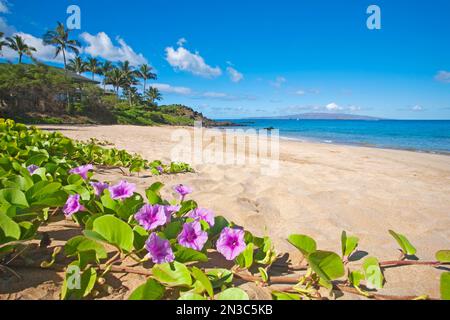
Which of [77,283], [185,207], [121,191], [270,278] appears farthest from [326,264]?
[121,191]

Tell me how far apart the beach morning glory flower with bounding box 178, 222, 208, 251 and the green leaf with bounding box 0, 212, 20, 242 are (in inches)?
20.1

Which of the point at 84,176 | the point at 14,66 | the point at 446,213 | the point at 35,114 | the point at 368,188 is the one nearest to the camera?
the point at 84,176

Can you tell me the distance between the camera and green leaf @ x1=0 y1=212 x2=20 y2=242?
2.73 ft

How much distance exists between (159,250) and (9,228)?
0.46m

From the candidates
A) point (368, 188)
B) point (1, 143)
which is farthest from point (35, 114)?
point (368, 188)

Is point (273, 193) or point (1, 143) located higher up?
point (1, 143)

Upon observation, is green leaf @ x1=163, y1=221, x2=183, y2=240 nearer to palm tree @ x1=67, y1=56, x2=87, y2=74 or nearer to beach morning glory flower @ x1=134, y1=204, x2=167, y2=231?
beach morning glory flower @ x1=134, y1=204, x2=167, y2=231

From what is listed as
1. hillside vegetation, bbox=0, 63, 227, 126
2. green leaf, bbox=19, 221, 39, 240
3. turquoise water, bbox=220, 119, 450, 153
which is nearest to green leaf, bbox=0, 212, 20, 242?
green leaf, bbox=19, 221, 39, 240

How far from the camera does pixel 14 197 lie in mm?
1065

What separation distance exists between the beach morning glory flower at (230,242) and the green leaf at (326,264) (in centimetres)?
26

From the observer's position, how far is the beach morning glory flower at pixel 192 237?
1001mm

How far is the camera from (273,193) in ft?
8.82
